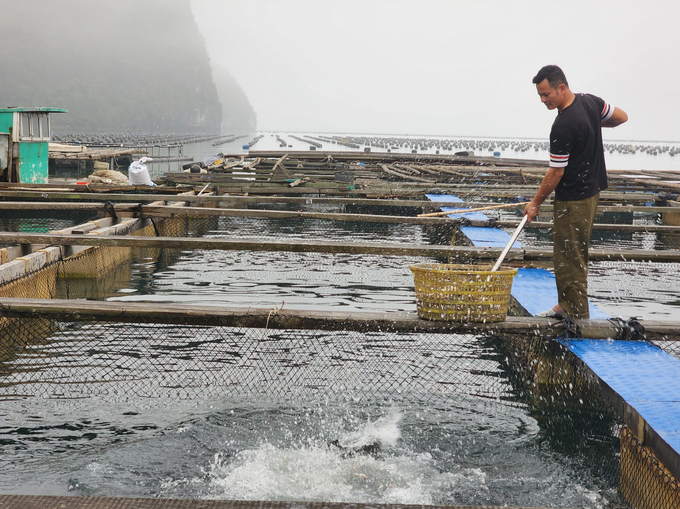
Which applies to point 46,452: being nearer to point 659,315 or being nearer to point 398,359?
point 398,359

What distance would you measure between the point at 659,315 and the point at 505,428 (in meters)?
4.97

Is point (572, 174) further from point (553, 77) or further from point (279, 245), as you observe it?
point (279, 245)

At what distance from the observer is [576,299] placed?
4.92 metres

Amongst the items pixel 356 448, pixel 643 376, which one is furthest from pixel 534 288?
pixel 356 448

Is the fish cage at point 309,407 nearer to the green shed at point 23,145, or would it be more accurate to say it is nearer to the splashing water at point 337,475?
the splashing water at point 337,475

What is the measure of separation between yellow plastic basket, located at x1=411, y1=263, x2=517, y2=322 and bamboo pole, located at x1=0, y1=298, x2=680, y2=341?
140 mm

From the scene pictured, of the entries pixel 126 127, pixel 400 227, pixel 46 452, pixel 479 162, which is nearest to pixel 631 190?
pixel 400 227

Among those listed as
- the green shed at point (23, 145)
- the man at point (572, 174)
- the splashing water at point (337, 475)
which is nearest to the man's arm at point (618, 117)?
the man at point (572, 174)

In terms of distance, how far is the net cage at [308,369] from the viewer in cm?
489

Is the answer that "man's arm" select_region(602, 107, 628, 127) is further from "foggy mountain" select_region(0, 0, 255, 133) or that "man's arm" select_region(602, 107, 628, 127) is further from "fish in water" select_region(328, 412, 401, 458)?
"foggy mountain" select_region(0, 0, 255, 133)

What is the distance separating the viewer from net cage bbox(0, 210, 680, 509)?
4.89 metres

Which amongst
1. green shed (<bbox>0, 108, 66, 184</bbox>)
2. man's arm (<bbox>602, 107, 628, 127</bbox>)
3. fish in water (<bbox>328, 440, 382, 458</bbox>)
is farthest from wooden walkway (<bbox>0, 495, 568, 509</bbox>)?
green shed (<bbox>0, 108, 66, 184</bbox>)

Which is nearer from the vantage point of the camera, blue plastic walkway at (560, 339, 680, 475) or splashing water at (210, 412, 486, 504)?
blue plastic walkway at (560, 339, 680, 475)

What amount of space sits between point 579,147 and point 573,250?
0.81m
